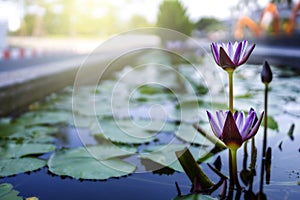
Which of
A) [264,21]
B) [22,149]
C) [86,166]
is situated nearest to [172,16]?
[22,149]

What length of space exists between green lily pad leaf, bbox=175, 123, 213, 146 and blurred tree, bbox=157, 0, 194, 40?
5035mm

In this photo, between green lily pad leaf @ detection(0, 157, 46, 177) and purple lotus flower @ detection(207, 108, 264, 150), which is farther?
green lily pad leaf @ detection(0, 157, 46, 177)

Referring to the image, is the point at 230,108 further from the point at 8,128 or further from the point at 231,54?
the point at 8,128

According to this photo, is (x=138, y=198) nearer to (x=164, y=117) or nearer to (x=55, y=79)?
(x=164, y=117)

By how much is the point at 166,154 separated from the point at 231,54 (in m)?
0.59

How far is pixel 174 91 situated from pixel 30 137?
1.75 m

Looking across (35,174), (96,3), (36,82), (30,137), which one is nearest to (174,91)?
(36,82)

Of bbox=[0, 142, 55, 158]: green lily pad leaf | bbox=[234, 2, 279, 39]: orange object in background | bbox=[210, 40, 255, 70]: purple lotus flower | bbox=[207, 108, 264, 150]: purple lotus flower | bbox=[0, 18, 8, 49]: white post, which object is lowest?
bbox=[0, 142, 55, 158]: green lily pad leaf

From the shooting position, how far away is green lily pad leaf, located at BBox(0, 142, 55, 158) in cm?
136

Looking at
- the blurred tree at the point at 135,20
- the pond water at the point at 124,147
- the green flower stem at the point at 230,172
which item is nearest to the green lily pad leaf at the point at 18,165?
the pond water at the point at 124,147

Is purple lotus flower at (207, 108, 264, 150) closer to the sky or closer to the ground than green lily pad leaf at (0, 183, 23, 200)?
closer to the sky

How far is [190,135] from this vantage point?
1.64 metres

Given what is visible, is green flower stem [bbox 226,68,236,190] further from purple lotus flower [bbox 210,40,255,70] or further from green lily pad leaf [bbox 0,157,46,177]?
green lily pad leaf [bbox 0,157,46,177]

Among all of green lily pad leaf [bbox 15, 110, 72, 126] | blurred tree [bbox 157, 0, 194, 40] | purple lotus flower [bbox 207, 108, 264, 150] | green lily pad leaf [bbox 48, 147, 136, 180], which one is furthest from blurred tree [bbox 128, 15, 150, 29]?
purple lotus flower [bbox 207, 108, 264, 150]
